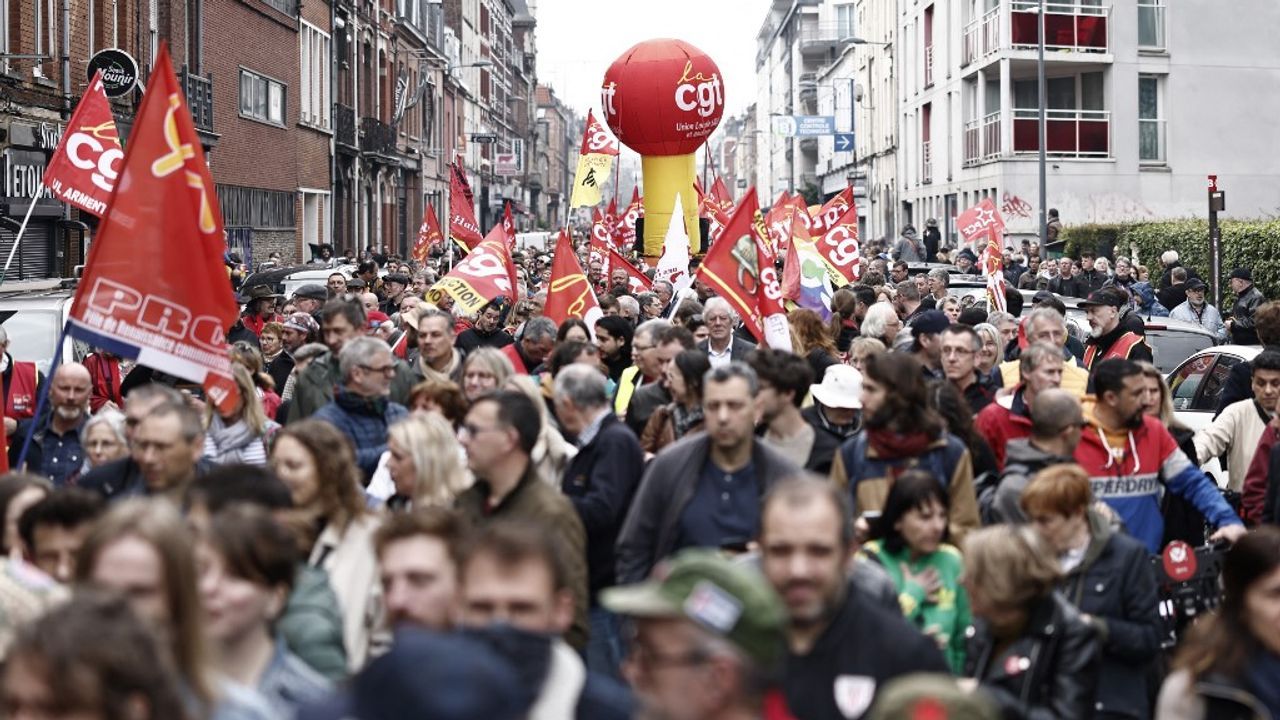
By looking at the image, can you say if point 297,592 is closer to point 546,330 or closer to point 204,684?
point 204,684

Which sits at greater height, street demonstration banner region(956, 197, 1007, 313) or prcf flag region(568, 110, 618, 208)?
prcf flag region(568, 110, 618, 208)

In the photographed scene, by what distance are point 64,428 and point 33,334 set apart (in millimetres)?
3835

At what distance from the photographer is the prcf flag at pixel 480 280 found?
571 inches

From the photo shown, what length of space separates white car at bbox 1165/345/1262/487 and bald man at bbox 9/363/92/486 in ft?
22.8

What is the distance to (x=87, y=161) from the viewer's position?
1383 cm

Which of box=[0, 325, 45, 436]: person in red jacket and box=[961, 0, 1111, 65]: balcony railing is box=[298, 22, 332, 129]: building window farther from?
box=[0, 325, 45, 436]: person in red jacket

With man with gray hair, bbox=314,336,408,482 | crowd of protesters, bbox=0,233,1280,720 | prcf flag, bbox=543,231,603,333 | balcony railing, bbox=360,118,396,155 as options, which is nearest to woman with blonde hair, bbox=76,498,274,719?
crowd of protesters, bbox=0,233,1280,720

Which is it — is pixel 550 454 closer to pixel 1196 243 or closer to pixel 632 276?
pixel 632 276

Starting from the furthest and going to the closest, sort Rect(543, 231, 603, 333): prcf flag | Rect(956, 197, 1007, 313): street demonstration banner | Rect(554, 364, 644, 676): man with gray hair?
Rect(956, 197, 1007, 313): street demonstration banner
Rect(543, 231, 603, 333): prcf flag
Rect(554, 364, 644, 676): man with gray hair

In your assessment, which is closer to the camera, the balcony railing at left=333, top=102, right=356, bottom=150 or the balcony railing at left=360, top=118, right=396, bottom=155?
the balcony railing at left=333, top=102, right=356, bottom=150

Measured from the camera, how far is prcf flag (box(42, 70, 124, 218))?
1360 centimetres

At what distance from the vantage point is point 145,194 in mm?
8148

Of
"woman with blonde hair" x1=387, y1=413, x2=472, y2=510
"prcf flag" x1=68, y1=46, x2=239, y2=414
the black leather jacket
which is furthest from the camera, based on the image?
"prcf flag" x1=68, y1=46, x2=239, y2=414

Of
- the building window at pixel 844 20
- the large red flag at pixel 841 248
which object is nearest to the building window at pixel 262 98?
the large red flag at pixel 841 248
